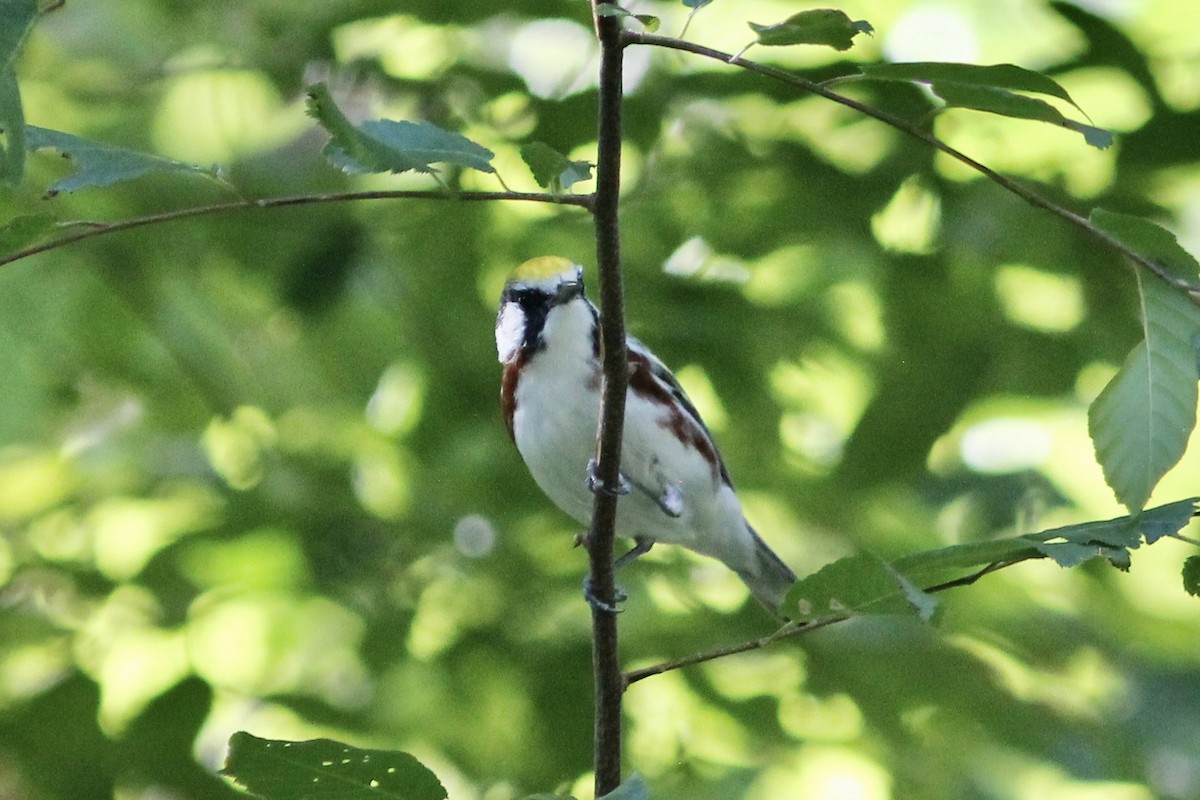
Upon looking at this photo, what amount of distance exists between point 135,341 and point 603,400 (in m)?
2.59

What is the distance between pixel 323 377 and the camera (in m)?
4.29

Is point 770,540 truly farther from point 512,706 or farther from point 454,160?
point 454,160

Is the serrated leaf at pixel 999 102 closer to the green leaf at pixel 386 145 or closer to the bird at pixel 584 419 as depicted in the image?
the green leaf at pixel 386 145

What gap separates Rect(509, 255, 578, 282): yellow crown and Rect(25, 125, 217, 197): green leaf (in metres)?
1.69

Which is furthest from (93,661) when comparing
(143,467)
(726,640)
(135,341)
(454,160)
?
(454,160)

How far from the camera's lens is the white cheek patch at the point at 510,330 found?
3.35 metres

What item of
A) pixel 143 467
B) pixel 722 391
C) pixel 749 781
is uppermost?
pixel 722 391

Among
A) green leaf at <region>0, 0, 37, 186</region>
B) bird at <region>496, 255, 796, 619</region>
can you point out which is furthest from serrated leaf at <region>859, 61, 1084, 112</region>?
bird at <region>496, 255, 796, 619</region>

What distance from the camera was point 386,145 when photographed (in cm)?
154

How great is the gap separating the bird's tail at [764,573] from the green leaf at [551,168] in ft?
7.57

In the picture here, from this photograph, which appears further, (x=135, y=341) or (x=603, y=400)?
(x=135, y=341)

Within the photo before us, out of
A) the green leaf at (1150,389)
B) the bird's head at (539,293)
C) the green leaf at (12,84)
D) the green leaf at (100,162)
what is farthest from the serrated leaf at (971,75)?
the bird's head at (539,293)

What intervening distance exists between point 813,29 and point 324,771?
101 cm

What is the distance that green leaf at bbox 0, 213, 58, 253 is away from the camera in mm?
1563
